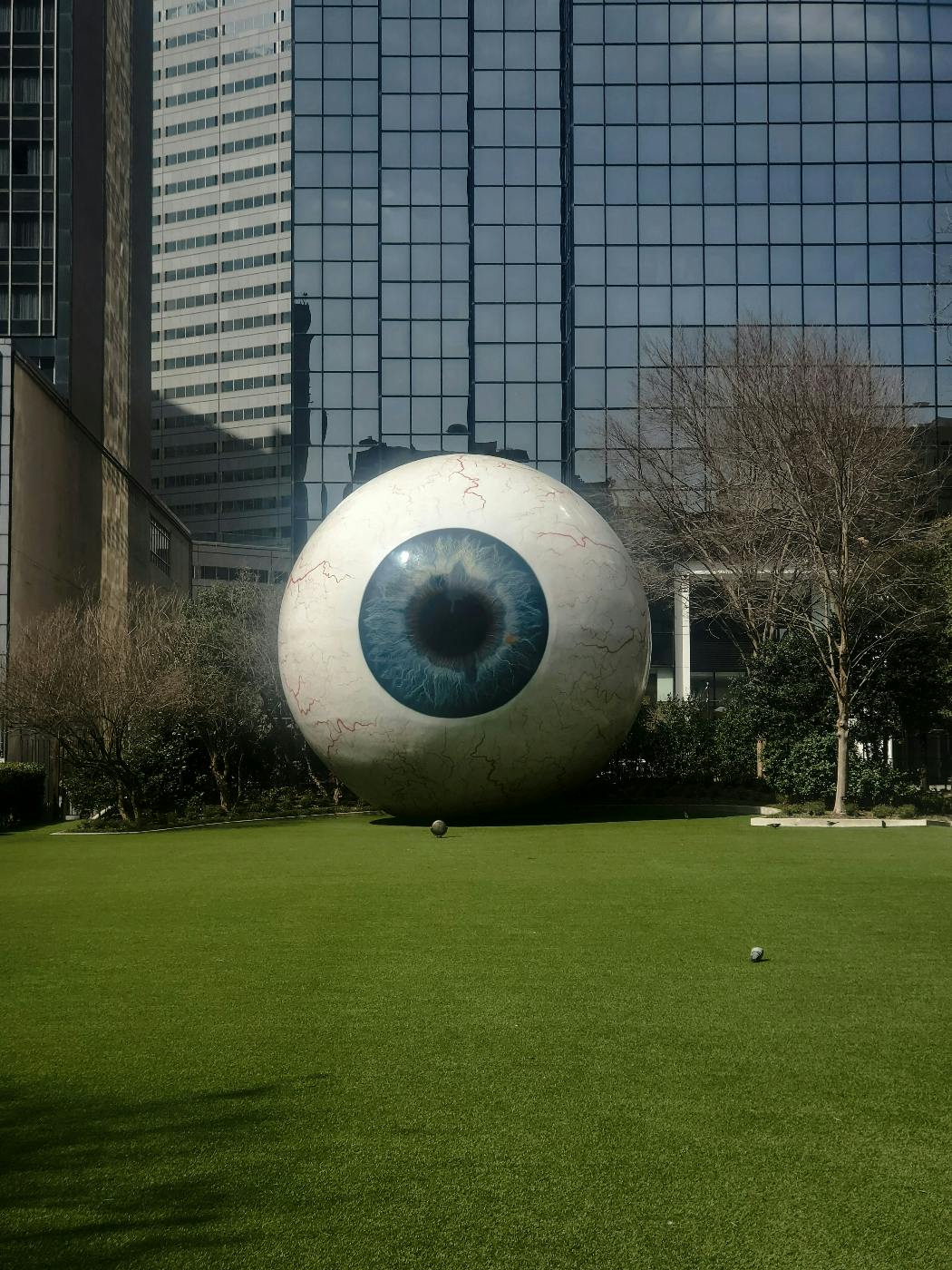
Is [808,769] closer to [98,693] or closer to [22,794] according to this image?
[98,693]

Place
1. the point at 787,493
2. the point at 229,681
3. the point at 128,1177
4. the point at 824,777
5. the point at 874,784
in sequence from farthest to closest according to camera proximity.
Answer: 1. the point at 787,493
2. the point at 229,681
3. the point at 824,777
4. the point at 874,784
5. the point at 128,1177

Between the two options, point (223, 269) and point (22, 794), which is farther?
point (223, 269)

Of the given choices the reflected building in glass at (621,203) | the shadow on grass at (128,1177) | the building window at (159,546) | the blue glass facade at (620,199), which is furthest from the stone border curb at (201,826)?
the blue glass facade at (620,199)

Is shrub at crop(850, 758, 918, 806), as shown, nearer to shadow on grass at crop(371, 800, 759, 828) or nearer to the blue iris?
shadow on grass at crop(371, 800, 759, 828)

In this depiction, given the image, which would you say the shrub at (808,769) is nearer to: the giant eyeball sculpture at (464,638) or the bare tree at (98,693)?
the giant eyeball sculpture at (464,638)

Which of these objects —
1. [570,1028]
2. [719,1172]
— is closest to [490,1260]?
[719,1172]

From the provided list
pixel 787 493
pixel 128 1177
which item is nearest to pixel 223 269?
pixel 787 493
